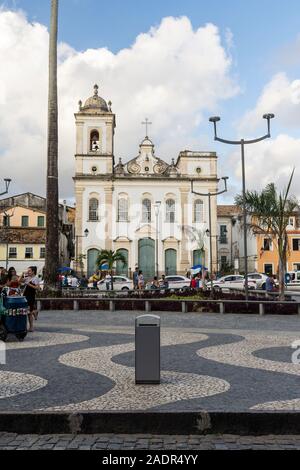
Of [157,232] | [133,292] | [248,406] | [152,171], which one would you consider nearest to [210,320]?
[133,292]

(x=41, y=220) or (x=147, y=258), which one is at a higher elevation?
(x=41, y=220)

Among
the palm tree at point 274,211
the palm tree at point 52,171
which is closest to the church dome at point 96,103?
the palm tree at point 52,171

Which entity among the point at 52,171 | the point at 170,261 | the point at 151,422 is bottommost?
the point at 151,422

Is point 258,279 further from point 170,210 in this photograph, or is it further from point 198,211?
point 170,210

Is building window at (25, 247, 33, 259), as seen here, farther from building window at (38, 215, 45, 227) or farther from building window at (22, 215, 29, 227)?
building window at (38, 215, 45, 227)

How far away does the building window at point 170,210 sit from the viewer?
5690cm

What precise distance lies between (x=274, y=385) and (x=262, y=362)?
1805 millimetres

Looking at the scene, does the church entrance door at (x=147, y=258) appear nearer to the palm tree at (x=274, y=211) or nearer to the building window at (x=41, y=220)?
the building window at (x=41, y=220)

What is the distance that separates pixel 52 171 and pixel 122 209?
36.5m

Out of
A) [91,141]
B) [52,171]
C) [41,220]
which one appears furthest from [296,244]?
[52,171]

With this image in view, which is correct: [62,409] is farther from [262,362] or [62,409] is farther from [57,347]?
[57,347]

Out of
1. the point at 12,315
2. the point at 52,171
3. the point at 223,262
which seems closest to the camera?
the point at 12,315

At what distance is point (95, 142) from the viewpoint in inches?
2242

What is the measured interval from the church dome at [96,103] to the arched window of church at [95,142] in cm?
274
